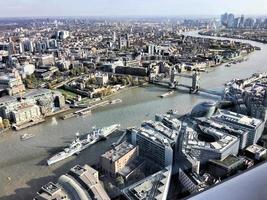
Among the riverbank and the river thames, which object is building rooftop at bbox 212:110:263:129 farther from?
the riverbank

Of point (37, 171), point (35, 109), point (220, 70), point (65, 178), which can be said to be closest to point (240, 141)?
point (65, 178)

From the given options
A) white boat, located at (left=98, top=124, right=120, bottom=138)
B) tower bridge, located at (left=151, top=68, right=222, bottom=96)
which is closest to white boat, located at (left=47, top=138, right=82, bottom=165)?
white boat, located at (left=98, top=124, right=120, bottom=138)

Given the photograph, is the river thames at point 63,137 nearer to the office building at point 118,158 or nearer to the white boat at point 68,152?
the white boat at point 68,152

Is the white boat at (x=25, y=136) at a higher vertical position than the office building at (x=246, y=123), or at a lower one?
lower

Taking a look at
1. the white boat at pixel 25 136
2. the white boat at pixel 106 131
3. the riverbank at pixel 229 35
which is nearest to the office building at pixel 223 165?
the white boat at pixel 106 131

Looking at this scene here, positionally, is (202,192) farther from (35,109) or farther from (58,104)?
(58,104)

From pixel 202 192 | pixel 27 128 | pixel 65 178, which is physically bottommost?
pixel 27 128
